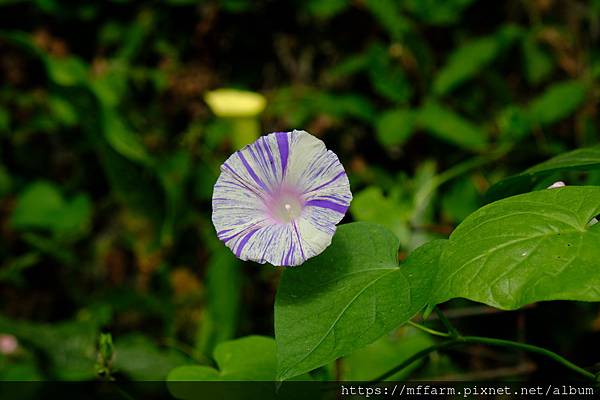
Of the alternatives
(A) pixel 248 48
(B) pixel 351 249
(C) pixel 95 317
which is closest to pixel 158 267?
(C) pixel 95 317

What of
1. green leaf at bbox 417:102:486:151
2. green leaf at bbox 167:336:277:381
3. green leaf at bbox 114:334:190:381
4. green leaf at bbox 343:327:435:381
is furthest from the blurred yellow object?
green leaf at bbox 167:336:277:381

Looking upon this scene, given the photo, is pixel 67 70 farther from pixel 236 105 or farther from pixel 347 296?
pixel 347 296

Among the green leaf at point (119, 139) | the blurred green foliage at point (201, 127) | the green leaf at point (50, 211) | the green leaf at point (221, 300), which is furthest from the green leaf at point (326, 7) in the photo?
the green leaf at point (50, 211)

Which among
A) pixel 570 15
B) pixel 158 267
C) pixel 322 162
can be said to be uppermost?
pixel 570 15

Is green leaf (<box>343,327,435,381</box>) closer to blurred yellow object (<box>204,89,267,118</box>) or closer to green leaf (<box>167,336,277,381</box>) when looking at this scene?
green leaf (<box>167,336,277,381</box>)

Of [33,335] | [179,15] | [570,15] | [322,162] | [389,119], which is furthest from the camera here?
[179,15]

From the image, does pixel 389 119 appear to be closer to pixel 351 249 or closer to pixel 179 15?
pixel 179 15

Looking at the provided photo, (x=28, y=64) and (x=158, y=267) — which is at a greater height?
(x=28, y=64)

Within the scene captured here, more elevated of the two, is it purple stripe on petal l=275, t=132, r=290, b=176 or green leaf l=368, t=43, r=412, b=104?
green leaf l=368, t=43, r=412, b=104
